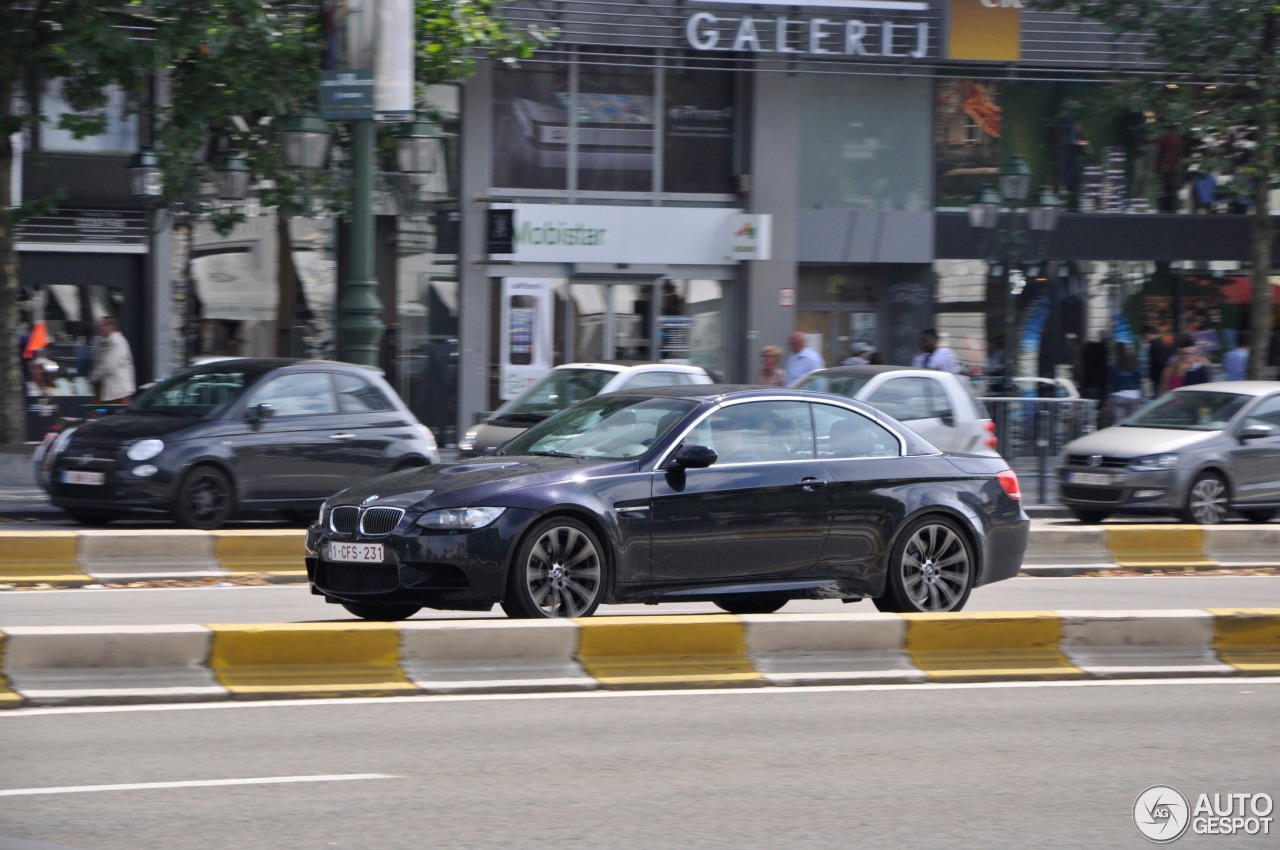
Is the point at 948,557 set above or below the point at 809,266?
below

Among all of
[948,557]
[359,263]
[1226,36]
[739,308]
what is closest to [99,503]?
[359,263]

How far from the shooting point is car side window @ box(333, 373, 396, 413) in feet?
52.2

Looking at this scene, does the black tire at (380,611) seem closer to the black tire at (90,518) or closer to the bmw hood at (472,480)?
the bmw hood at (472,480)

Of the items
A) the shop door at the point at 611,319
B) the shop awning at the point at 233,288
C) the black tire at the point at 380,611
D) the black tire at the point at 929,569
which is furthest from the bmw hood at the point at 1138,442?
the shop awning at the point at 233,288

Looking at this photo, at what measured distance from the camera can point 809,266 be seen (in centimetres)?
2744

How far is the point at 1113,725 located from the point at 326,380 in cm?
956

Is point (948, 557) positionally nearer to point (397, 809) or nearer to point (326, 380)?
point (397, 809)

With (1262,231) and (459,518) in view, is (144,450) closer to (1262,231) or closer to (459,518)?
(459,518)

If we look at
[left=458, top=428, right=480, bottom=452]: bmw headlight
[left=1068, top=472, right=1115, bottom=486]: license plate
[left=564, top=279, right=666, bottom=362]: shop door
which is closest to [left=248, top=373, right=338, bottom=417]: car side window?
[left=458, top=428, right=480, bottom=452]: bmw headlight

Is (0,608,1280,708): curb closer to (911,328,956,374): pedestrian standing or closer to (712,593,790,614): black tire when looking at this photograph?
(712,593,790,614): black tire

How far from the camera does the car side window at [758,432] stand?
1014cm

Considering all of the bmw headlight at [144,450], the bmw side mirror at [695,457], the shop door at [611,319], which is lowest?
Result: the bmw headlight at [144,450]

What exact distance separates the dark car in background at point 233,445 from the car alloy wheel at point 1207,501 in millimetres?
7538

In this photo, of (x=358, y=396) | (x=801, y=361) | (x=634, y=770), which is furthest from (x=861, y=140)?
(x=634, y=770)
